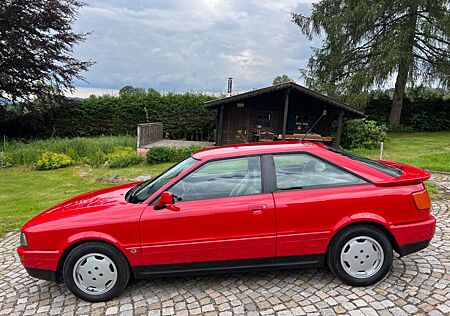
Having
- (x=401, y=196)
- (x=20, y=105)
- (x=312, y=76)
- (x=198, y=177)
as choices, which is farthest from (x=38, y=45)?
(x=401, y=196)

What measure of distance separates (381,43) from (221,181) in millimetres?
18651

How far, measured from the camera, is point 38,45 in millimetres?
16906

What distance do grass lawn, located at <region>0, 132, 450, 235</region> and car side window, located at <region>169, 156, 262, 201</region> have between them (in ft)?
13.7

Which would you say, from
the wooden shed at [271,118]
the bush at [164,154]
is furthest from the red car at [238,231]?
the wooden shed at [271,118]

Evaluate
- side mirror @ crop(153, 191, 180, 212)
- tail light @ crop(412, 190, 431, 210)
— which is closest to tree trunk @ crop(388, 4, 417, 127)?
tail light @ crop(412, 190, 431, 210)

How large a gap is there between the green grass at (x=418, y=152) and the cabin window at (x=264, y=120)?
4.49 metres

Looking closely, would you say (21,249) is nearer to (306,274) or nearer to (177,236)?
(177,236)

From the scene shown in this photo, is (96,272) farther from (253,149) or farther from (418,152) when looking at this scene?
(418,152)

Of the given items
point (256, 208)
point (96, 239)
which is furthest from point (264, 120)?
point (96, 239)

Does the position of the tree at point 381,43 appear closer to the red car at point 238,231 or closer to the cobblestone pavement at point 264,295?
the cobblestone pavement at point 264,295

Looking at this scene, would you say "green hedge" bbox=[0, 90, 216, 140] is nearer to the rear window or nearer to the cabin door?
the cabin door

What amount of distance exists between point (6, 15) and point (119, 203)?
16651 millimetres

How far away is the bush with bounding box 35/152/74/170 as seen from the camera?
12.8 meters

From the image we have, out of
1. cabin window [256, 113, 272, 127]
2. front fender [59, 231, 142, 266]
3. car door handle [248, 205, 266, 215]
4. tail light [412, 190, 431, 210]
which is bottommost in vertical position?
front fender [59, 231, 142, 266]
